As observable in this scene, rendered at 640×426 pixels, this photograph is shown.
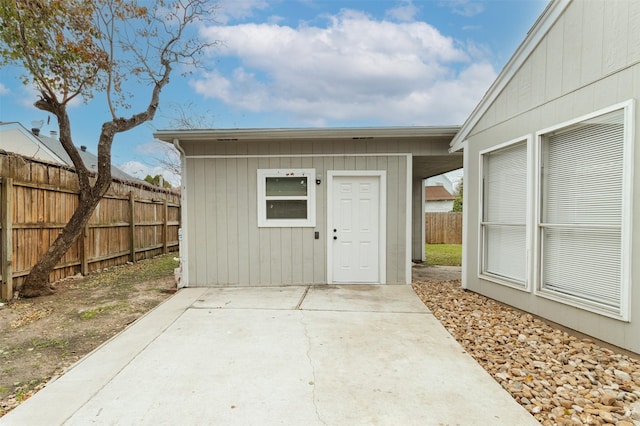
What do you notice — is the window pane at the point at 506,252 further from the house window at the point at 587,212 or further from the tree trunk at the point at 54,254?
the tree trunk at the point at 54,254

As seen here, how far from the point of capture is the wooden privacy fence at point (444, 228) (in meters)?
15.4

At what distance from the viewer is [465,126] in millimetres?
5438

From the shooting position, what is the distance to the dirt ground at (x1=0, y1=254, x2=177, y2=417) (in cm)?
294

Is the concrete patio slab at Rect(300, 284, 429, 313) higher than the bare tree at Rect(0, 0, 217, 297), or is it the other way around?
the bare tree at Rect(0, 0, 217, 297)

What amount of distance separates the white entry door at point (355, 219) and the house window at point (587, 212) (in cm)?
266

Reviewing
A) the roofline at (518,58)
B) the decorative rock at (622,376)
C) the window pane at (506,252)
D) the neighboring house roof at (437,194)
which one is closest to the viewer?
the decorative rock at (622,376)

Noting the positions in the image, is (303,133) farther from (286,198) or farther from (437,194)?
(437,194)

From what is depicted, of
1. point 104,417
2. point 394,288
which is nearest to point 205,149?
point 394,288

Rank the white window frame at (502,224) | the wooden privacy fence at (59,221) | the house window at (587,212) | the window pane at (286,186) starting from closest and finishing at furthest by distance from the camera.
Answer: the house window at (587,212)
the white window frame at (502,224)
the wooden privacy fence at (59,221)
the window pane at (286,186)

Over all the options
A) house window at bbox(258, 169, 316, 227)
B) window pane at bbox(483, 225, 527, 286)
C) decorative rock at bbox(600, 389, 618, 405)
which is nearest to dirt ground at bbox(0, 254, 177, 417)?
house window at bbox(258, 169, 316, 227)

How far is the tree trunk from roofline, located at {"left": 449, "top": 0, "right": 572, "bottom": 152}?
6512mm

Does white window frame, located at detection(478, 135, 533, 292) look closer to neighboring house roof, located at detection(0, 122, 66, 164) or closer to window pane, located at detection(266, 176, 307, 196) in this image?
window pane, located at detection(266, 176, 307, 196)

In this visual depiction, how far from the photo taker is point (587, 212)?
3479mm

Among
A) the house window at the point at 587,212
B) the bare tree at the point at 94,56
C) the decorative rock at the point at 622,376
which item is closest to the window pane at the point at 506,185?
the house window at the point at 587,212
